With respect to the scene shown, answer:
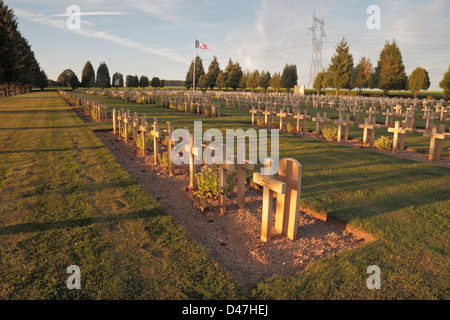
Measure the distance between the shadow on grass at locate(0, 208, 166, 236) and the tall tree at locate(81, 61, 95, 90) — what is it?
A: 11228 cm

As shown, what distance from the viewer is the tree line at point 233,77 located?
67688 millimetres

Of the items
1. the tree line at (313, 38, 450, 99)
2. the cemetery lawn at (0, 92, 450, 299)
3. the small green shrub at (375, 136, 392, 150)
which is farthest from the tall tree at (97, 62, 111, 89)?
the small green shrub at (375, 136, 392, 150)

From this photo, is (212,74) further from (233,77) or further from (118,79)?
(118,79)

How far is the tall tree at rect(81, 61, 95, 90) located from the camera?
10431 centimetres

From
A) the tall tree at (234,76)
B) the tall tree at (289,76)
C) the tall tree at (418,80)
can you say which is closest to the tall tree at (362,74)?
the tall tree at (418,80)

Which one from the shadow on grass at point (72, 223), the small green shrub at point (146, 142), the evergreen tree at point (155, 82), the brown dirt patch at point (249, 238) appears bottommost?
the brown dirt patch at point (249, 238)

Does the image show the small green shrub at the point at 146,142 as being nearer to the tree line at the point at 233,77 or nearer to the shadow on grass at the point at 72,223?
the shadow on grass at the point at 72,223

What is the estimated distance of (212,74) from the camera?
72812 mm

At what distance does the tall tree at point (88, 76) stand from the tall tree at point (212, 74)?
52.7m

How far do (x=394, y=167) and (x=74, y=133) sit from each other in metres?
12.5

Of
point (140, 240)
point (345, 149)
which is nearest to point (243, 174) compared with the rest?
point (140, 240)

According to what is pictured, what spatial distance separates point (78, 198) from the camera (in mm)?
5746

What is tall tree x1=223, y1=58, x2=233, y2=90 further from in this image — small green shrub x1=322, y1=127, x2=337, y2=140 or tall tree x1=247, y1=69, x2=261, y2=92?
small green shrub x1=322, y1=127, x2=337, y2=140
